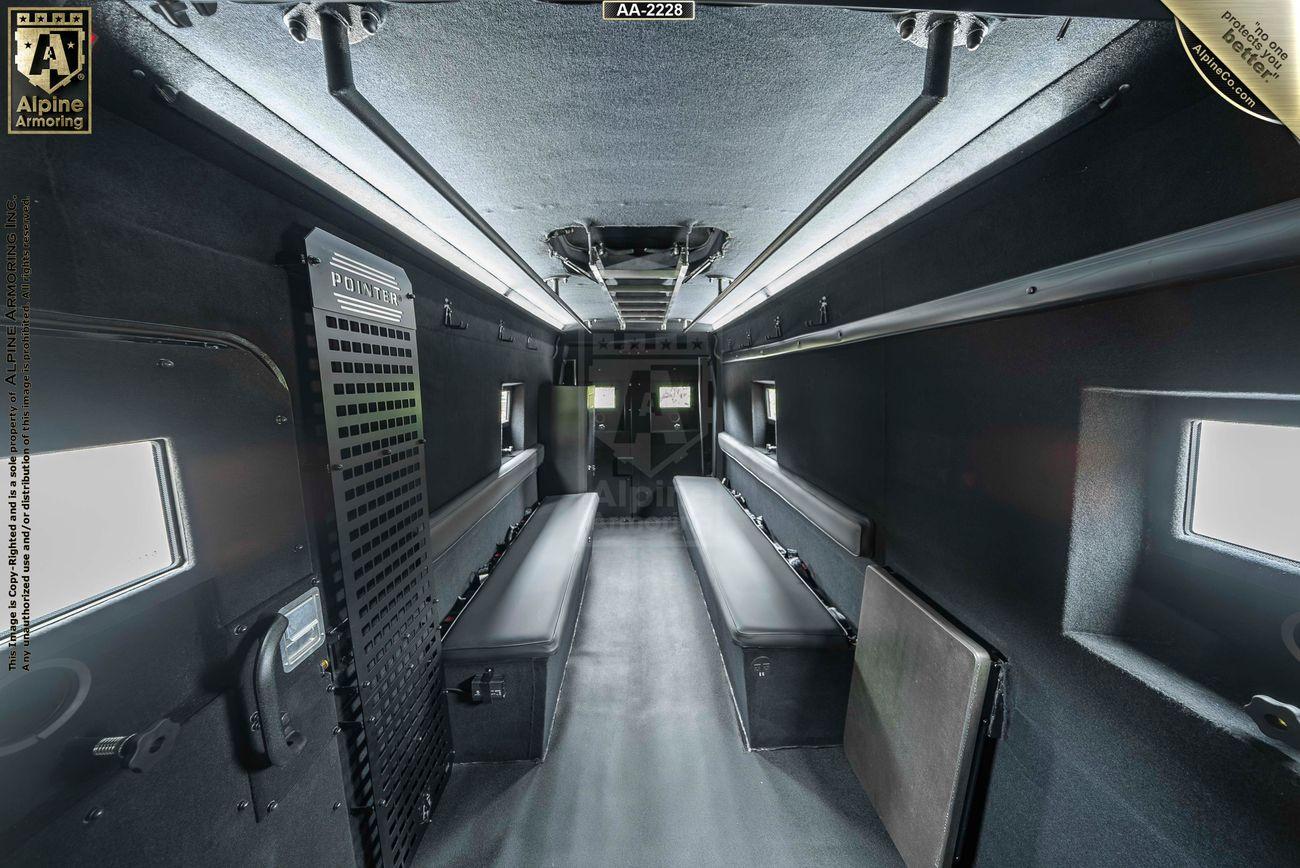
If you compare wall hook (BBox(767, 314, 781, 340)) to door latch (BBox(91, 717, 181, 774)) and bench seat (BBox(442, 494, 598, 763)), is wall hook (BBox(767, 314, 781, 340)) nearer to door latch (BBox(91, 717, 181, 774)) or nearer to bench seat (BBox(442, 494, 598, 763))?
bench seat (BBox(442, 494, 598, 763))

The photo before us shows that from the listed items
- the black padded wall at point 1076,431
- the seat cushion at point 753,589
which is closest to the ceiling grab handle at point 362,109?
the black padded wall at point 1076,431

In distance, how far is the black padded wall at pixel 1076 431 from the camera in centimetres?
99

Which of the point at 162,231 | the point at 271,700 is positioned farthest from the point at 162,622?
the point at 162,231

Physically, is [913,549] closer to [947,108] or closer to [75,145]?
[947,108]

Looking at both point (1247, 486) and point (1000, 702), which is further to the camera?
point (1000, 702)

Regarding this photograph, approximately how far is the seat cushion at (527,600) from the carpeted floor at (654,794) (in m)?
0.69

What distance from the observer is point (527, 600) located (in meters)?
3.01

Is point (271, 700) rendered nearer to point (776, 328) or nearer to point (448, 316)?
point (448, 316)

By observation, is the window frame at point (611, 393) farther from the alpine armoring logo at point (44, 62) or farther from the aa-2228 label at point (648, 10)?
the aa-2228 label at point (648, 10)

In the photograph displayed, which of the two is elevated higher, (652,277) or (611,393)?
(652,277)

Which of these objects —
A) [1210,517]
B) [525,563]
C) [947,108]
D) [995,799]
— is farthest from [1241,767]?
[525,563]

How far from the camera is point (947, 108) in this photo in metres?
1.28

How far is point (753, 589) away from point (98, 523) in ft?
10.2

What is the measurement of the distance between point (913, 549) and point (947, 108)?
1.82 metres
